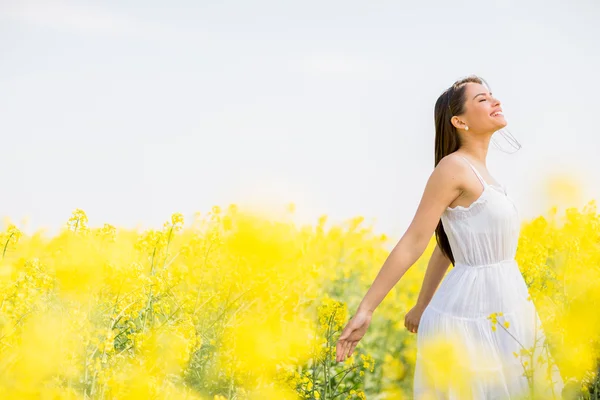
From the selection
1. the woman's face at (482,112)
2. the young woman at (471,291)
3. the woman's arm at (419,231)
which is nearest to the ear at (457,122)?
the woman's face at (482,112)

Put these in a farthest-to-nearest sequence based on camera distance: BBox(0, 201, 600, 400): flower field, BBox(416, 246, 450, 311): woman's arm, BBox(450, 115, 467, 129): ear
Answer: BBox(416, 246, 450, 311): woman's arm → BBox(450, 115, 467, 129): ear → BBox(0, 201, 600, 400): flower field

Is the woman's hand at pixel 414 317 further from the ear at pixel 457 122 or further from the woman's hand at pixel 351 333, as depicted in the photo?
the ear at pixel 457 122

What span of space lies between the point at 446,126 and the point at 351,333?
0.87 metres

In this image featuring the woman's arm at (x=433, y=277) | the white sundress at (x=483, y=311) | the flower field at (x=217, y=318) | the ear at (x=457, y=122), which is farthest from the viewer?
the woman's arm at (x=433, y=277)

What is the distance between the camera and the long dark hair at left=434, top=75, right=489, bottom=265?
2.48m

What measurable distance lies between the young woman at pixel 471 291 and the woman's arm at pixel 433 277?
22cm

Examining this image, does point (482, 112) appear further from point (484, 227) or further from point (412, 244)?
point (412, 244)

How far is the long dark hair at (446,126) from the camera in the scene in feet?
8.15

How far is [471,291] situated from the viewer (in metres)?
2.23

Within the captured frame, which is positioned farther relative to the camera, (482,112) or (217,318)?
(217,318)

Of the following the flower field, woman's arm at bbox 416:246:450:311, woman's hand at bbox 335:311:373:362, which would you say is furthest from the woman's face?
woman's hand at bbox 335:311:373:362

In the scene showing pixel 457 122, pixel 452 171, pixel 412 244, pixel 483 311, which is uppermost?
pixel 457 122

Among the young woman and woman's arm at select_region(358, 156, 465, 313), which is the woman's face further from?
woman's arm at select_region(358, 156, 465, 313)

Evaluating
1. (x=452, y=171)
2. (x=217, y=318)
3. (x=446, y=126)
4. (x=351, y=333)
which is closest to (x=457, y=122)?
(x=446, y=126)
